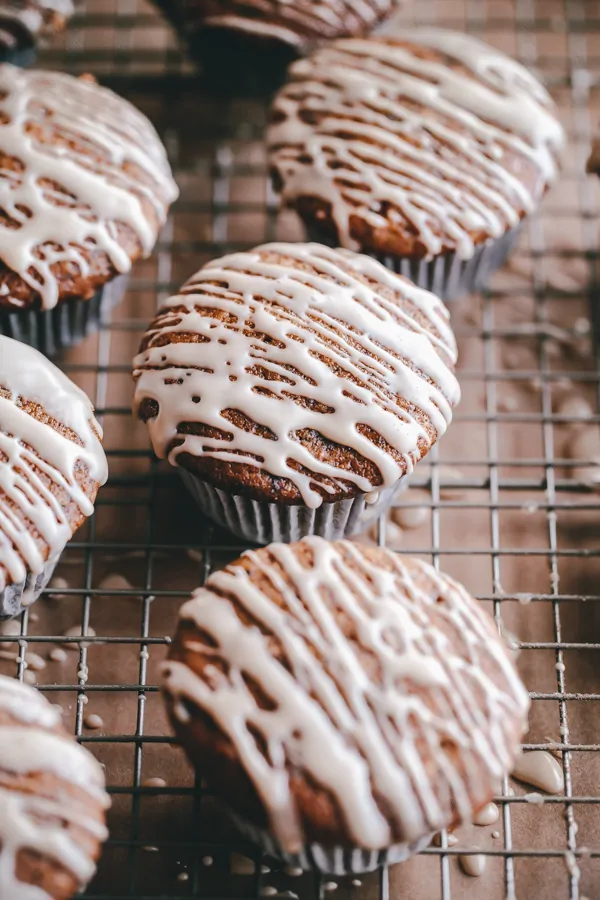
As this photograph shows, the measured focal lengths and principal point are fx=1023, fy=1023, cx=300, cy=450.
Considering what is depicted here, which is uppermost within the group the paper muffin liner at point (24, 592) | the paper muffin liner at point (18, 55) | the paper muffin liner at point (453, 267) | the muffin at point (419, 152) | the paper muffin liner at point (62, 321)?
the paper muffin liner at point (18, 55)

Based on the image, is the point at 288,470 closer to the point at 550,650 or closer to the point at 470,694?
the point at 470,694

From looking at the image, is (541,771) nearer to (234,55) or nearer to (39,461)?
(39,461)

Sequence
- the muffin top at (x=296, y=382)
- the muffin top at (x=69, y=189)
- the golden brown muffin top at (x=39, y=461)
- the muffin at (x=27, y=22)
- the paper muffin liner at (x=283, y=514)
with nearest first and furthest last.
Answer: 1. the golden brown muffin top at (x=39, y=461)
2. the muffin top at (x=296, y=382)
3. the paper muffin liner at (x=283, y=514)
4. the muffin top at (x=69, y=189)
5. the muffin at (x=27, y=22)

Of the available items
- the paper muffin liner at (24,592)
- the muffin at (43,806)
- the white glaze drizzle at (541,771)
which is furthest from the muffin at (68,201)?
the white glaze drizzle at (541,771)

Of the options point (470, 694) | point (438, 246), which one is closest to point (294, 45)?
point (438, 246)

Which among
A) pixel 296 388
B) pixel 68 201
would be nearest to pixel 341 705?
pixel 296 388

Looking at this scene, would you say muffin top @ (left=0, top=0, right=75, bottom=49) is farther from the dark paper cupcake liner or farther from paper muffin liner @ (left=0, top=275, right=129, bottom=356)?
paper muffin liner @ (left=0, top=275, right=129, bottom=356)

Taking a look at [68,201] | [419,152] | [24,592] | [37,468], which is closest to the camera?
[37,468]

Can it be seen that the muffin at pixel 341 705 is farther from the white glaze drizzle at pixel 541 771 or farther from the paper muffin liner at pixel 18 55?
the paper muffin liner at pixel 18 55
